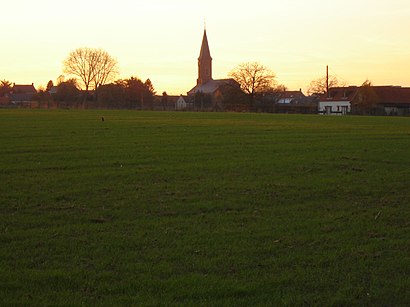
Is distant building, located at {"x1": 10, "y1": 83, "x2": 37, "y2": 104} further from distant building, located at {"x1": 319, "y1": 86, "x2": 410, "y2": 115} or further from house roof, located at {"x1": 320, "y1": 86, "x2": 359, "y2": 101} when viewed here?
distant building, located at {"x1": 319, "y1": 86, "x2": 410, "y2": 115}

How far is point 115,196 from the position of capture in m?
10.2

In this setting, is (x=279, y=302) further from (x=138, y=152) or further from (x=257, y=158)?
(x=138, y=152)

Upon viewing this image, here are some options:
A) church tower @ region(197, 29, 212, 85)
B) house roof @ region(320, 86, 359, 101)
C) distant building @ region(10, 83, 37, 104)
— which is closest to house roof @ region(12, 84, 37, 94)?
distant building @ region(10, 83, 37, 104)

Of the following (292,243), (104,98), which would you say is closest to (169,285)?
(292,243)

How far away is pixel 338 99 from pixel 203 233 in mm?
97041

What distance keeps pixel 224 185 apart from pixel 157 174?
2.23 metres

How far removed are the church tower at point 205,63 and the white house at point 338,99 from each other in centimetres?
7273

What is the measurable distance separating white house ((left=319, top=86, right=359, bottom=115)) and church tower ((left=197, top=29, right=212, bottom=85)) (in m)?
72.7

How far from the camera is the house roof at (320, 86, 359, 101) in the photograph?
98469mm

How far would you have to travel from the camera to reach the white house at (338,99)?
9738 cm

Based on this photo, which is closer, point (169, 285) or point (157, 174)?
point (169, 285)

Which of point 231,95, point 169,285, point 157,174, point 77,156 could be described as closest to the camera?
point 169,285

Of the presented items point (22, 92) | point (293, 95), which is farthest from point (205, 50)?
point (22, 92)

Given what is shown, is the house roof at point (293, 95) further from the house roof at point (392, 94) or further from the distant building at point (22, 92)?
the distant building at point (22, 92)
